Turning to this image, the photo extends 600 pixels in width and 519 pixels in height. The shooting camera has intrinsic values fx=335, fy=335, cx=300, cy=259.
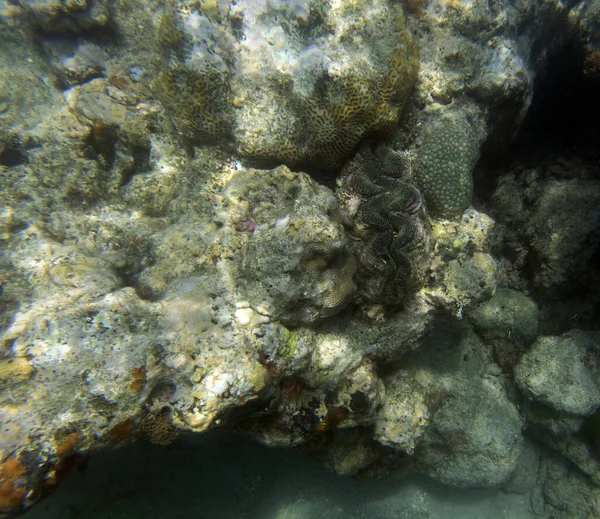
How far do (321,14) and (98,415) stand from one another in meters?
4.93

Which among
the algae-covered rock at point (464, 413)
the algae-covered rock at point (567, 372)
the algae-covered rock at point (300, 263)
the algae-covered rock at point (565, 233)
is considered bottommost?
the algae-covered rock at point (464, 413)

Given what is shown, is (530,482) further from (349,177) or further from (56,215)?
(56,215)

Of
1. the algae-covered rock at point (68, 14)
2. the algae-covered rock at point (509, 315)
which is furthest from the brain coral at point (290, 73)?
the algae-covered rock at point (509, 315)

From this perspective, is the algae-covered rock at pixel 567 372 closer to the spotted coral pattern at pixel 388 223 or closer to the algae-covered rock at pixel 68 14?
the spotted coral pattern at pixel 388 223

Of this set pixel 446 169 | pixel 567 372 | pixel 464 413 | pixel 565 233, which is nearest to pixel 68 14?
pixel 446 169

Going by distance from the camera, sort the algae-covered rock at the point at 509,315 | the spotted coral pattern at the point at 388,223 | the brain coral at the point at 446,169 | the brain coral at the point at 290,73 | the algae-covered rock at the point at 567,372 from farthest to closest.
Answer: the algae-covered rock at the point at 509,315
the algae-covered rock at the point at 567,372
the brain coral at the point at 446,169
the brain coral at the point at 290,73
the spotted coral pattern at the point at 388,223

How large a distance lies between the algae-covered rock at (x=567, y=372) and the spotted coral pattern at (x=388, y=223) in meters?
3.47

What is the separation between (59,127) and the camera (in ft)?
16.9

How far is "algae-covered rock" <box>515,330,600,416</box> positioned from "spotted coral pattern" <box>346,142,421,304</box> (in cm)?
347

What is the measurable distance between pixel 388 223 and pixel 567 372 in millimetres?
4345

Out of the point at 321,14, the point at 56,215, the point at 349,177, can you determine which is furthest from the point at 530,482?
the point at 56,215

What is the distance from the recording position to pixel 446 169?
164 inches

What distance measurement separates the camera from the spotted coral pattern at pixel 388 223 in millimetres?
3652

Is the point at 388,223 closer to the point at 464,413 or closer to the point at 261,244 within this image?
the point at 261,244
